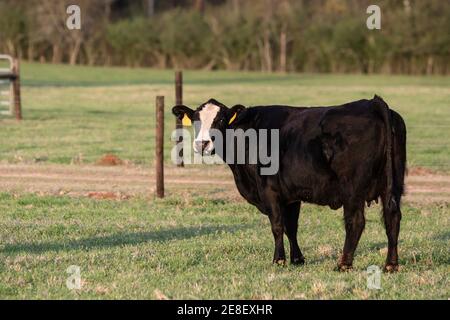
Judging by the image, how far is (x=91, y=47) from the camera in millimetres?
76438

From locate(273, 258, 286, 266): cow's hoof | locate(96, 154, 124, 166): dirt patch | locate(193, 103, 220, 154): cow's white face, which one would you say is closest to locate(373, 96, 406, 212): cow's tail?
locate(273, 258, 286, 266): cow's hoof

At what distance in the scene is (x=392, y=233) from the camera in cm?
935

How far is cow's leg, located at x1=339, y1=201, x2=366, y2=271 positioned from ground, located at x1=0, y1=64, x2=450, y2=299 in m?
0.20

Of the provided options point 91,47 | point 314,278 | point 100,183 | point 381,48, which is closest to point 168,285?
point 314,278

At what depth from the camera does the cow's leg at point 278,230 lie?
965cm

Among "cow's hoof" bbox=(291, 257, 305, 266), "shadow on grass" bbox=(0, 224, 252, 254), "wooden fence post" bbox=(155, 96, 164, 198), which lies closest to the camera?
"cow's hoof" bbox=(291, 257, 305, 266)

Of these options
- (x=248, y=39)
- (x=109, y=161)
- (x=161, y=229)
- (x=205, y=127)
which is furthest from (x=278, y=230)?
(x=248, y=39)

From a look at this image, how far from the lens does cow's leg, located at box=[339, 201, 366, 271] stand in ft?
30.3

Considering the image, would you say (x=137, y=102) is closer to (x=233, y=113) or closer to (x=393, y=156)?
(x=233, y=113)

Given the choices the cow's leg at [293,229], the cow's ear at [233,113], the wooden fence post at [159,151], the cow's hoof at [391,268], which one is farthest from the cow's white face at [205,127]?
the wooden fence post at [159,151]

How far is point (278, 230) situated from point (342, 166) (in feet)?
3.09

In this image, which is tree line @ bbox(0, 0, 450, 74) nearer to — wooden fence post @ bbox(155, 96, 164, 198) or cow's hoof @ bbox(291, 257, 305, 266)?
wooden fence post @ bbox(155, 96, 164, 198)

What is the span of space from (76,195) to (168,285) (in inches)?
266

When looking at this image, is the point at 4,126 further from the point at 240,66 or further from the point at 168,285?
the point at 240,66
